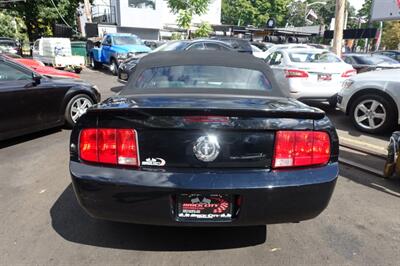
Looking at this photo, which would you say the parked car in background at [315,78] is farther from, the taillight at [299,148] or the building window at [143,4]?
the building window at [143,4]

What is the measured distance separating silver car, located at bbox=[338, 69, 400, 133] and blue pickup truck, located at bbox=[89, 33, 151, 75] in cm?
1123

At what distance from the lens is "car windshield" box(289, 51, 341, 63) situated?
859 centimetres

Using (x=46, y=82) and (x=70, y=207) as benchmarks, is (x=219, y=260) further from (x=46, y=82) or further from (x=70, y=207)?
(x=46, y=82)

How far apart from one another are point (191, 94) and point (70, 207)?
1730mm

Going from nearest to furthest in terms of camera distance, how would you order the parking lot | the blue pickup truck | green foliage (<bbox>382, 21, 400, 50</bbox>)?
1. the parking lot
2. the blue pickup truck
3. green foliage (<bbox>382, 21, 400, 50</bbox>)

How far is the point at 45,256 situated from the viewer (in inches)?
107

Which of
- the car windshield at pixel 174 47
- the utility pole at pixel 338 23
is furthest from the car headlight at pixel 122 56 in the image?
the utility pole at pixel 338 23

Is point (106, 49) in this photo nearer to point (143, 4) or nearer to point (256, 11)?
point (143, 4)

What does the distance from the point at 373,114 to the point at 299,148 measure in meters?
4.79

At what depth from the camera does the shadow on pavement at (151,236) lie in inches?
114

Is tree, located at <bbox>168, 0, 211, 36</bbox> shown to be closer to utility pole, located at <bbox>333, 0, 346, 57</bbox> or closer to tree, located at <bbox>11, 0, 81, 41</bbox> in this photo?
tree, located at <bbox>11, 0, 81, 41</bbox>

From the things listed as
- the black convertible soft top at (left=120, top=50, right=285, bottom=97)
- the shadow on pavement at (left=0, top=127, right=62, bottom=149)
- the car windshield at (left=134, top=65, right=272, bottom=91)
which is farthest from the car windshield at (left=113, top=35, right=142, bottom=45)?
the car windshield at (left=134, top=65, right=272, bottom=91)

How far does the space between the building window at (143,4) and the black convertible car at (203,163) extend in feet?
108

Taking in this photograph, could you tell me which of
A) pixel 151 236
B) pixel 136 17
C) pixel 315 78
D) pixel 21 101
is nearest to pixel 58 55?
pixel 21 101
